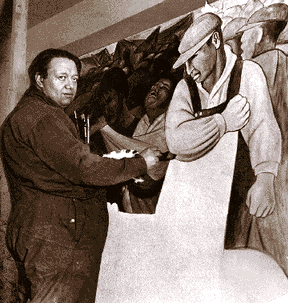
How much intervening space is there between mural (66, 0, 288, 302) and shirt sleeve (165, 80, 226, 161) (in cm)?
2

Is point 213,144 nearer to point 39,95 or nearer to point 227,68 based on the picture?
point 227,68

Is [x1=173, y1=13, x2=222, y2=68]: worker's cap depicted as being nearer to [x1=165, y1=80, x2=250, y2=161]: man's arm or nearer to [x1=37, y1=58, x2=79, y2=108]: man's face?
[x1=165, y1=80, x2=250, y2=161]: man's arm

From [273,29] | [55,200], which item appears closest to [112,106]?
[55,200]

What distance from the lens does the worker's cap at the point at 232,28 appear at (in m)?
3.00

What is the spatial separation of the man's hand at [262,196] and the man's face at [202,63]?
864 mm

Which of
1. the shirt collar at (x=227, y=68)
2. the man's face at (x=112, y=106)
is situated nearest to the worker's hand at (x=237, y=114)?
the shirt collar at (x=227, y=68)

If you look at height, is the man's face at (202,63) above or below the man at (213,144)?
above

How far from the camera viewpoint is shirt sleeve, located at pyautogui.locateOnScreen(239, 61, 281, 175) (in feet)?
8.93

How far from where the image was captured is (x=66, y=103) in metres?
3.46

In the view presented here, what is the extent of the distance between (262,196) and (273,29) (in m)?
1.11

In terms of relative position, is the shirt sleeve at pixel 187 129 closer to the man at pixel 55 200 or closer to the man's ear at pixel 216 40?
the man at pixel 55 200

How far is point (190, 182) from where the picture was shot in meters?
2.94

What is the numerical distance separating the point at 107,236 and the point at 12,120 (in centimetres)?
113

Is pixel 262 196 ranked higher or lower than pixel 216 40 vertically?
lower
